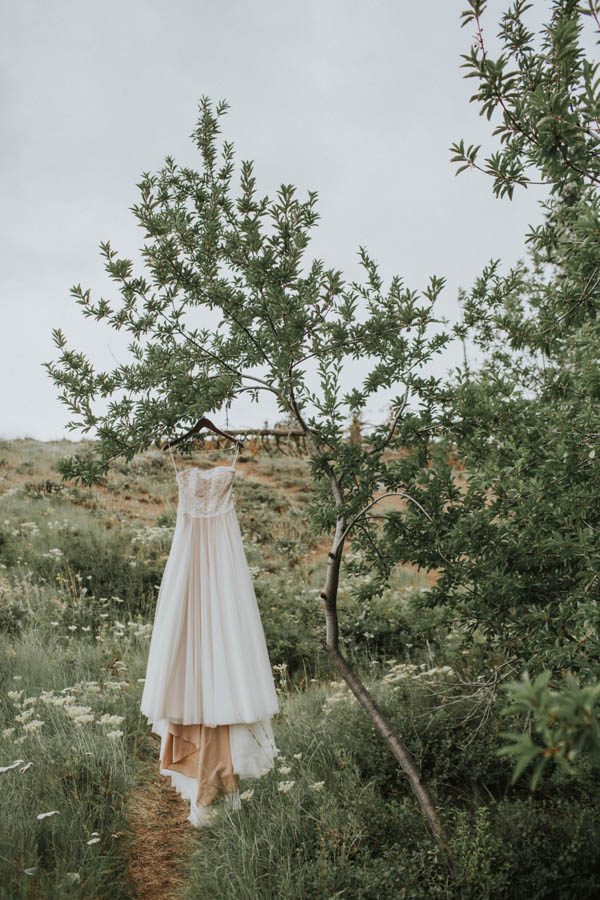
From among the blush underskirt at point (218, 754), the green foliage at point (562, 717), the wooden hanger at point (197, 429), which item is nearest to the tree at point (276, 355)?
the wooden hanger at point (197, 429)

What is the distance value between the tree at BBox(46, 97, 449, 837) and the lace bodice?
599 millimetres

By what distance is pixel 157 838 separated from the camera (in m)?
4.16

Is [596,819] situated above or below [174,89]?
below

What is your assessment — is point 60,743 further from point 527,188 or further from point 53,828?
point 527,188

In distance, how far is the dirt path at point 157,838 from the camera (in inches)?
144

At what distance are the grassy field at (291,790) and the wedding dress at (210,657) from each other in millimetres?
260

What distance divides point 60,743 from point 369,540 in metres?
2.74

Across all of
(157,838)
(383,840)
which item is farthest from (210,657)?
(383,840)

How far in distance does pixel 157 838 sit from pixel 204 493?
7.73 feet

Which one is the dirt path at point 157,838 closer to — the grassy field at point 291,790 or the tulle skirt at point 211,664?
the grassy field at point 291,790

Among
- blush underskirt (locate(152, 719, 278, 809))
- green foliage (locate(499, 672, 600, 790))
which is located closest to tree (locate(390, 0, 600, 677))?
green foliage (locate(499, 672, 600, 790))

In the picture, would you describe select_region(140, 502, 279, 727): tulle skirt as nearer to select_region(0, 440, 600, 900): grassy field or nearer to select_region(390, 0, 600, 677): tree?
select_region(0, 440, 600, 900): grassy field

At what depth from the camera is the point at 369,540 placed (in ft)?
11.8

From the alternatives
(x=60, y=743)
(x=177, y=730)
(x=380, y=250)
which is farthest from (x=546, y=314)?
(x=60, y=743)
